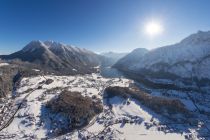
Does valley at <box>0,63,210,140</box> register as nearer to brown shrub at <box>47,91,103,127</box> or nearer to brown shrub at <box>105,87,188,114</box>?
brown shrub at <box>105,87,188,114</box>

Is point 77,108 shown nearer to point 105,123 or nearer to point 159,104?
point 105,123

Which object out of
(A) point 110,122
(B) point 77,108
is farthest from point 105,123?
(B) point 77,108

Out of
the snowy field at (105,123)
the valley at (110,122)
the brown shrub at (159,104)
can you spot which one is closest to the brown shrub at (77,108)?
the valley at (110,122)

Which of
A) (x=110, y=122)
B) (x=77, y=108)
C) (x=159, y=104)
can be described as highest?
(x=77, y=108)

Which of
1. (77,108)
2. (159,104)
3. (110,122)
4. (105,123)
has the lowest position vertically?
(105,123)

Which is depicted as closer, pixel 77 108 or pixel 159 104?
pixel 77 108

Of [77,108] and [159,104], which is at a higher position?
[77,108]

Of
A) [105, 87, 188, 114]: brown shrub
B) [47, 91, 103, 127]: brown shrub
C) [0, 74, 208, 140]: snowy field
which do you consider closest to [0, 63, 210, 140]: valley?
[0, 74, 208, 140]: snowy field

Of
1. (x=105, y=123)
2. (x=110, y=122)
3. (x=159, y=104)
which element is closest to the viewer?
(x=105, y=123)

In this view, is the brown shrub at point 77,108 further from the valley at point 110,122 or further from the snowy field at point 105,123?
the snowy field at point 105,123

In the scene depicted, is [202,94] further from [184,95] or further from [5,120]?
[5,120]

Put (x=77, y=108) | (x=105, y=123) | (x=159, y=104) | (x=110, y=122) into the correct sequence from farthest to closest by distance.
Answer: (x=159, y=104)
(x=77, y=108)
(x=110, y=122)
(x=105, y=123)

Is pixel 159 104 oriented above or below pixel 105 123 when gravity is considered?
above
